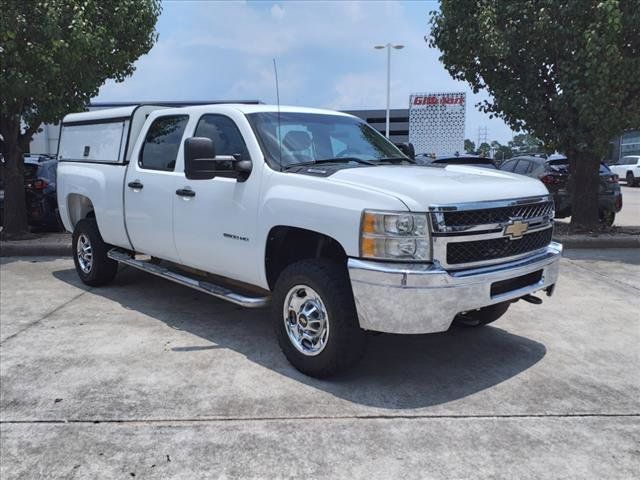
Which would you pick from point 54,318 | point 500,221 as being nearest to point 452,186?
point 500,221

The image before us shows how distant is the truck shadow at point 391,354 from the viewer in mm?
3906

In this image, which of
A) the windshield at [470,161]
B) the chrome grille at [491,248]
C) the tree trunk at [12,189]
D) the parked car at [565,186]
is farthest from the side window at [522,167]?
the tree trunk at [12,189]

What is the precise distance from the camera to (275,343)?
488 cm

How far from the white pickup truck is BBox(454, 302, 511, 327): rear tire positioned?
0.02 metres

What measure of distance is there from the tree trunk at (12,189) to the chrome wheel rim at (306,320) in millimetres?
7776

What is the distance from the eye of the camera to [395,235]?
357 cm

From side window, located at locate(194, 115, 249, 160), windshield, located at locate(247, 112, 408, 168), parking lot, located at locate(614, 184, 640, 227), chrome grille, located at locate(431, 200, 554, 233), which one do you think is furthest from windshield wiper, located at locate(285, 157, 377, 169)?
parking lot, located at locate(614, 184, 640, 227)

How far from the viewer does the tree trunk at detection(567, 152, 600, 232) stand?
1037cm

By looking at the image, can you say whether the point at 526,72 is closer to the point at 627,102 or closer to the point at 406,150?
the point at 627,102

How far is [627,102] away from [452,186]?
759cm

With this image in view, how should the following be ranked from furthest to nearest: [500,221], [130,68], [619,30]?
[130,68]
[619,30]
[500,221]

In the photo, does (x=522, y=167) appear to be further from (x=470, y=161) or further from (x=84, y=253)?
(x=84, y=253)

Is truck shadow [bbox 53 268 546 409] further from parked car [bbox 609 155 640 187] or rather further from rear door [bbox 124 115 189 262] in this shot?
parked car [bbox 609 155 640 187]

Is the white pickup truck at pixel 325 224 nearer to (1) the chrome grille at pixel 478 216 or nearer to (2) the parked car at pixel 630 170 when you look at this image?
(1) the chrome grille at pixel 478 216
